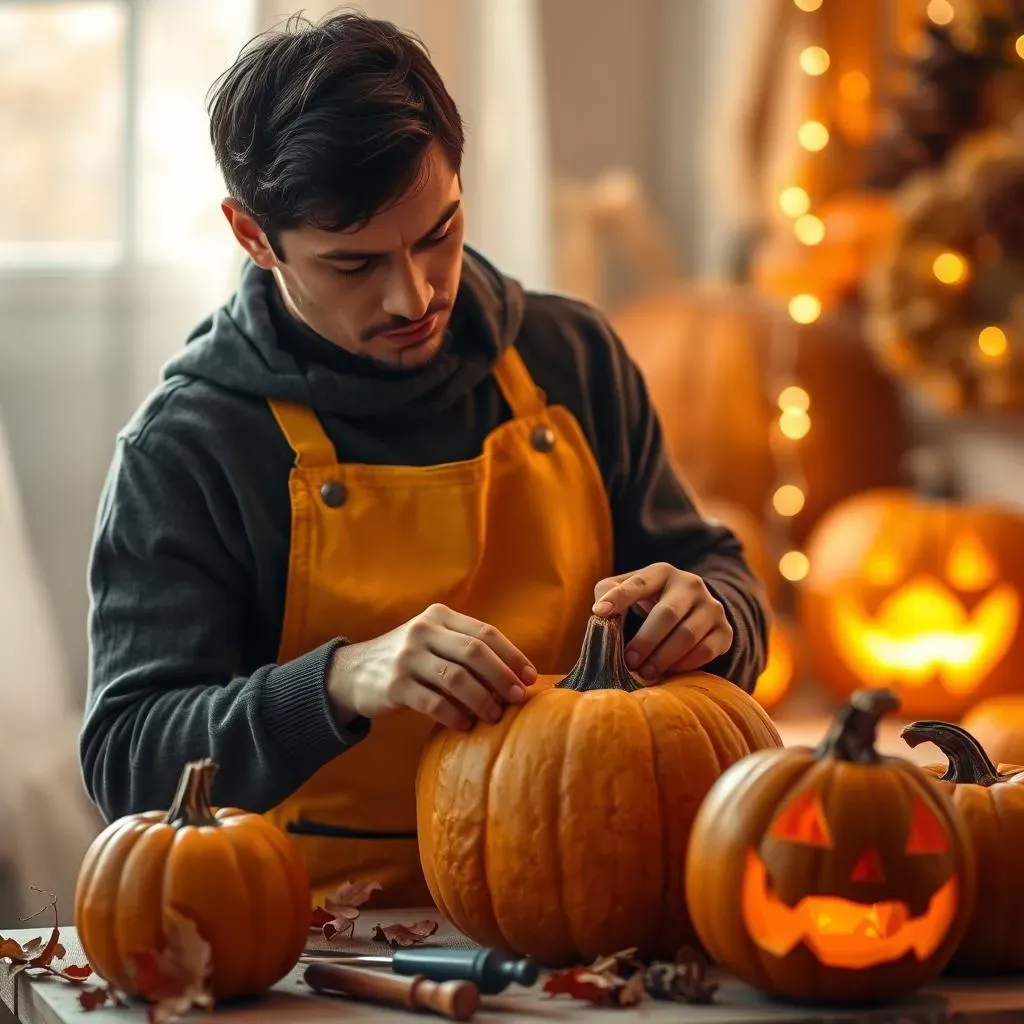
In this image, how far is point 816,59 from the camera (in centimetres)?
257

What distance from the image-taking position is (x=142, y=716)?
4.00 ft

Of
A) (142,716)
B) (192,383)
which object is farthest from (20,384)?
(142,716)

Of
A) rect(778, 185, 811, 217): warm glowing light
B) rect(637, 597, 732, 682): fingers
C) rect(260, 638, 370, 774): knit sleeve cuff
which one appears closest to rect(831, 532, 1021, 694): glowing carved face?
rect(778, 185, 811, 217): warm glowing light

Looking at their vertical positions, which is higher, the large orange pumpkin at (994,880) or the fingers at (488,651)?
the fingers at (488,651)

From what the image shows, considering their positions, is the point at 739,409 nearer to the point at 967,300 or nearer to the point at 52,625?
the point at 967,300

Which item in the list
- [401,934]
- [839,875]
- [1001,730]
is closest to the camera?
[839,875]

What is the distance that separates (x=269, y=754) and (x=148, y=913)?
0.21 m

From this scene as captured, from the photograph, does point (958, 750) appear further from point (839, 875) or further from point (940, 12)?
point (940, 12)

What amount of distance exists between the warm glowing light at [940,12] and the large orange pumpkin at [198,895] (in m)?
1.72

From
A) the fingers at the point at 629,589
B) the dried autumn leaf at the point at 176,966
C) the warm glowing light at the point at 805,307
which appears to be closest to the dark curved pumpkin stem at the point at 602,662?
the fingers at the point at 629,589

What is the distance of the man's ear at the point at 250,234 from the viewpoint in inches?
50.3

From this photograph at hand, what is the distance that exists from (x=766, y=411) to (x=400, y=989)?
1.86 m

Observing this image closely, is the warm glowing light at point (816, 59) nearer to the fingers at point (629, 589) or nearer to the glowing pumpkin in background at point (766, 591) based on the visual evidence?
the glowing pumpkin in background at point (766, 591)

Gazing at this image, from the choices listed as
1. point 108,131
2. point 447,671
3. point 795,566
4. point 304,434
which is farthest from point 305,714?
point 795,566
